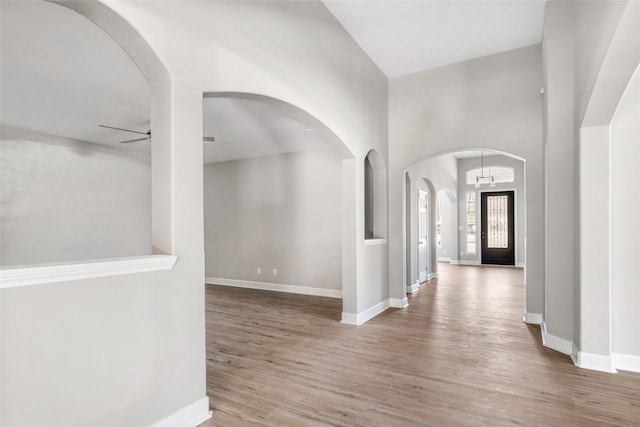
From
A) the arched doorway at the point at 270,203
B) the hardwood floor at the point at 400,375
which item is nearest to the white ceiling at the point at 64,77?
the arched doorway at the point at 270,203

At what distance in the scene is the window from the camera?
1186 cm

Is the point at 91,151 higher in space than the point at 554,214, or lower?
higher

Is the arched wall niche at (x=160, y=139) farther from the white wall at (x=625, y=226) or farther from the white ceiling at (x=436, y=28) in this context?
the white wall at (x=625, y=226)

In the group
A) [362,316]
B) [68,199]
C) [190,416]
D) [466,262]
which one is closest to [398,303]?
[362,316]

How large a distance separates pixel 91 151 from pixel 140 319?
226 inches

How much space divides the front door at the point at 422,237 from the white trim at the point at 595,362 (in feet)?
14.4

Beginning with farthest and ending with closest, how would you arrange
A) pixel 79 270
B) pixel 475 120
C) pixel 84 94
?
1. pixel 475 120
2. pixel 84 94
3. pixel 79 270

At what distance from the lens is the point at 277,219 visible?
7004 millimetres

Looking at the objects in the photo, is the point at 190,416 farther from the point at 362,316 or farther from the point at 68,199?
the point at 68,199

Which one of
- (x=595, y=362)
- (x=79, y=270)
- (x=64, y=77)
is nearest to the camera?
(x=79, y=270)

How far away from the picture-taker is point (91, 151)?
6.34 metres

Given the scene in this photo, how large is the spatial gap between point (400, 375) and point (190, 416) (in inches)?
68.0

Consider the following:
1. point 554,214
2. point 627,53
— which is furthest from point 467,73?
point 627,53

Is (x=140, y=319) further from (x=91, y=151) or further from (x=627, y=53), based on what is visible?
(x=91, y=151)
